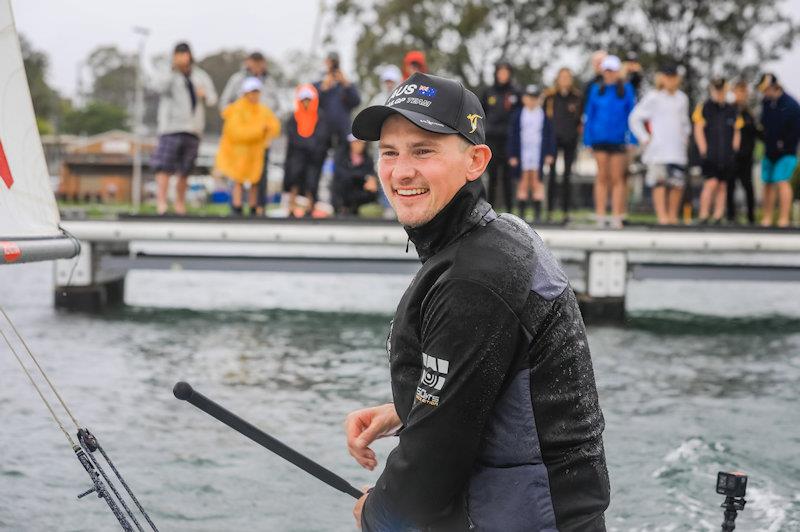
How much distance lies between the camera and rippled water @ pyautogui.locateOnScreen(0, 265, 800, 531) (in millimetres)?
6066

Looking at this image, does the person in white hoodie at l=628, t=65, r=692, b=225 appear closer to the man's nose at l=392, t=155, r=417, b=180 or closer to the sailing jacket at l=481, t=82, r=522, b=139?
the sailing jacket at l=481, t=82, r=522, b=139

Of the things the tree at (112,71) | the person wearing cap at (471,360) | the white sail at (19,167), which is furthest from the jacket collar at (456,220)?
the tree at (112,71)

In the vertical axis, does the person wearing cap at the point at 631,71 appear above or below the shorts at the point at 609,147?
above

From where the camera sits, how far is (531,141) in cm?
1459

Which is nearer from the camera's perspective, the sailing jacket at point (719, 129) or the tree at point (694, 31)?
the sailing jacket at point (719, 129)

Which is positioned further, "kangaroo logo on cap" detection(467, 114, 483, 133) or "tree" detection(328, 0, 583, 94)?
"tree" detection(328, 0, 583, 94)

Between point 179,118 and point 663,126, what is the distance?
6.01 m

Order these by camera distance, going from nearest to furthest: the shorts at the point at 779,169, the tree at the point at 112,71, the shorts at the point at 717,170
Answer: the shorts at the point at 779,169
the shorts at the point at 717,170
the tree at the point at 112,71

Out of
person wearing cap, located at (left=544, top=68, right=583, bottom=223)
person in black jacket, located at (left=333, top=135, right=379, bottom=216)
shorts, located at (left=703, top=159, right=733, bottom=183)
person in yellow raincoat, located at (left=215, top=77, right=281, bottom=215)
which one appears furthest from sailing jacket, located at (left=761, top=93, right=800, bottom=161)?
person in yellow raincoat, located at (left=215, top=77, right=281, bottom=215)

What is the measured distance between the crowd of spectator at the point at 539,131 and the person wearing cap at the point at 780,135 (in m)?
0.01

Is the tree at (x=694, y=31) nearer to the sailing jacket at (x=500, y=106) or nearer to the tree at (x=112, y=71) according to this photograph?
the sailing jacket at (x=500, y=106)

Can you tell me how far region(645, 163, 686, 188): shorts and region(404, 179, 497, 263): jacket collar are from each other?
11686 mm

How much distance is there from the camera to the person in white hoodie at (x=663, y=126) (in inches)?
539

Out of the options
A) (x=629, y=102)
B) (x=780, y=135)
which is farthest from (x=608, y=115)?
(x=780, y=135)
